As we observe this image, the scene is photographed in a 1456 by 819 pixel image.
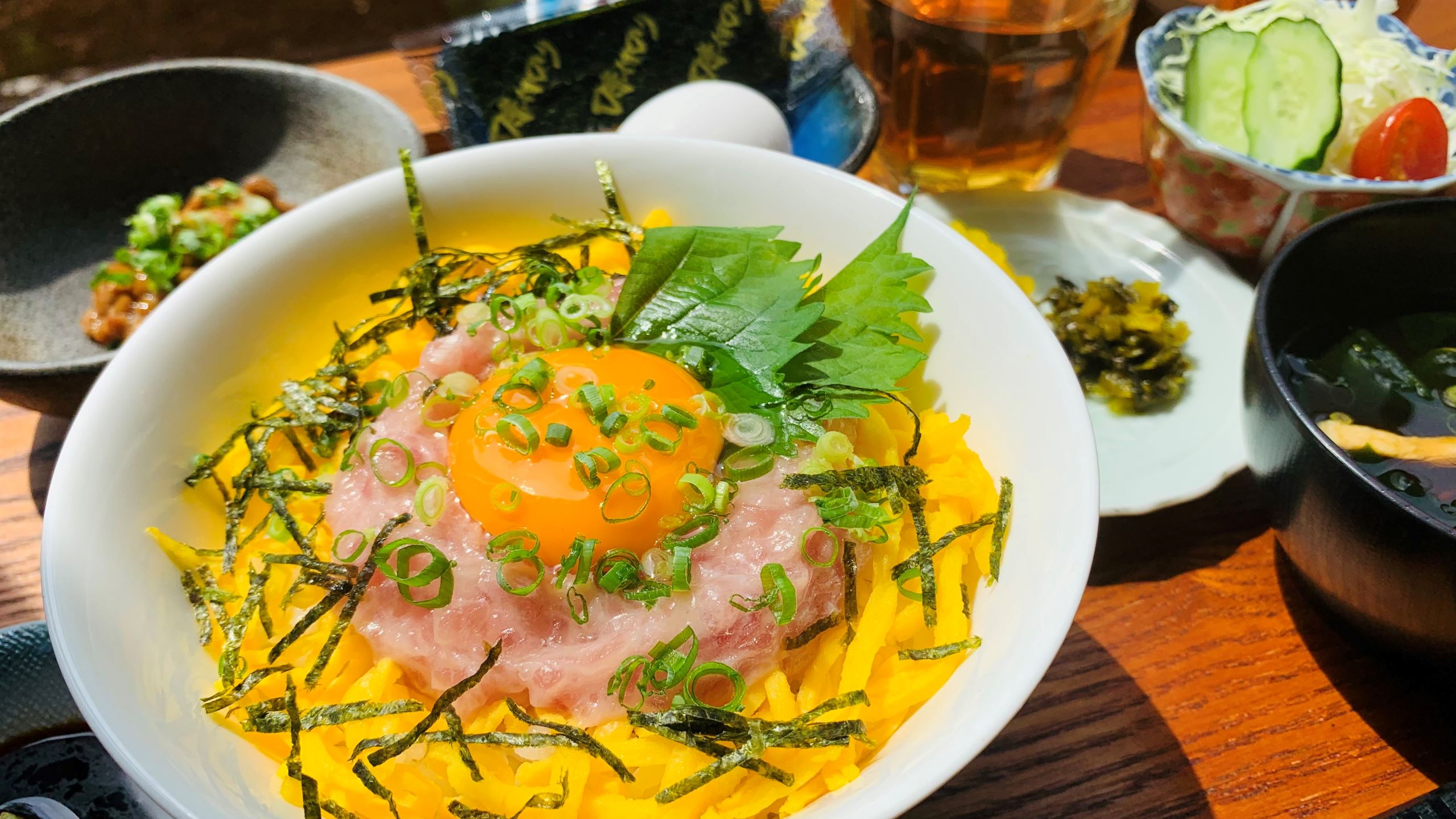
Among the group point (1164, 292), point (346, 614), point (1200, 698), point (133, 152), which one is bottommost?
point (1200, 698)

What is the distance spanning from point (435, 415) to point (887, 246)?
34.0 inches

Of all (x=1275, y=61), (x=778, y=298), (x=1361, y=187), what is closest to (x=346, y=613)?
(x=778, y=298)

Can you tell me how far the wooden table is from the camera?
1543mm

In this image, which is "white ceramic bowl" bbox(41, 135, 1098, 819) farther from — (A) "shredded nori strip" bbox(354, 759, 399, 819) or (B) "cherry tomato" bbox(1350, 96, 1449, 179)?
(B) "cherry tomato" bbox(1350, 96, 1449, 179)

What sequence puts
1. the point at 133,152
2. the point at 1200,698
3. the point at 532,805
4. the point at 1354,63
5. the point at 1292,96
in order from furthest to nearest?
the point at 133,152 < the point at 1354,63 < the point at 1292,96 < the point at 1200,698 < the point at 532,805

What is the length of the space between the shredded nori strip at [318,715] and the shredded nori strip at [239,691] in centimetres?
3

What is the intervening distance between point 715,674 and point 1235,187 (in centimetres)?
214

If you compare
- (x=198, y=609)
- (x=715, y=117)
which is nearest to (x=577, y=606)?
(x=198, y=609)

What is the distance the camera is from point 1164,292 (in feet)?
8.26

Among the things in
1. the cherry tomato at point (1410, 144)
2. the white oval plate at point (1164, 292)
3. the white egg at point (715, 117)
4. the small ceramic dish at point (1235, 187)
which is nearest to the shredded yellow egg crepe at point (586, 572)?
the white oval plate at point (1164, 292)

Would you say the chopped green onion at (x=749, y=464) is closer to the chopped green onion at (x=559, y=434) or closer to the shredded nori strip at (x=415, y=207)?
the chopped green onion at (x=559, y=434)

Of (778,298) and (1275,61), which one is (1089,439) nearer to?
(778,298)

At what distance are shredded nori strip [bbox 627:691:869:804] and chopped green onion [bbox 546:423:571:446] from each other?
44 cm

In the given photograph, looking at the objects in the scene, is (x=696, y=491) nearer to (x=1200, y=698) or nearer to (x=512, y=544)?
(x=512, y=544)
